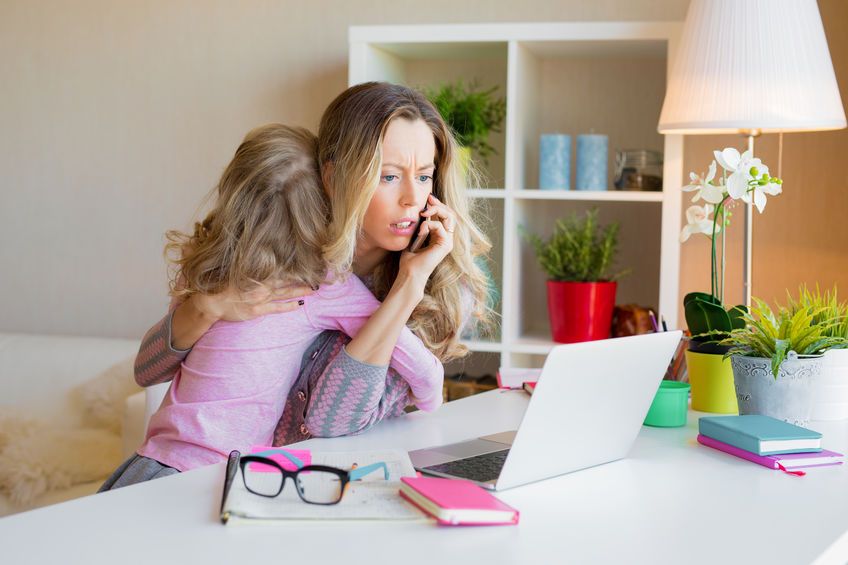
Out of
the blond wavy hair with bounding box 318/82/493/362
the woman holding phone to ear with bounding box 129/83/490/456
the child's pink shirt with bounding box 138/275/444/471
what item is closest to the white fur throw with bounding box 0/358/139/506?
the woman holding phone to ear with bounding box 129/83/490/456

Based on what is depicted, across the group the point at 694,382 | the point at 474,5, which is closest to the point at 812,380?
the point at 694,382

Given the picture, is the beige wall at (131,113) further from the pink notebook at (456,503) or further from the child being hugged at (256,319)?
the pink notebook at (456,503)

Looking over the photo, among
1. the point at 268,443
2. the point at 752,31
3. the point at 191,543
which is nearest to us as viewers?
the point at 191,543

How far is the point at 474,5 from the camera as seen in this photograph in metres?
3.03

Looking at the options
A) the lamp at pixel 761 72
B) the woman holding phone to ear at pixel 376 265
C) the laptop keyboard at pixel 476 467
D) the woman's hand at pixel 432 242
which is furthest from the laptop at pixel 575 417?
the lamp at pixel 761 72

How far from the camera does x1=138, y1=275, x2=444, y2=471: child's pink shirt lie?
158 centimetres

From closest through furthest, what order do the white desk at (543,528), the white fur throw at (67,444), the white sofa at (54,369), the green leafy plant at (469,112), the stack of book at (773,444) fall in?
the white desk at (543,528) → the stack of book at (773,444) → the white fur throw at (67,444) → the green leafy plant at (469,112) → the white sofa at (54,369)

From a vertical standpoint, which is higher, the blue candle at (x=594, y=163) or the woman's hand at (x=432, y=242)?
the blue candle at (x=594, y=163)

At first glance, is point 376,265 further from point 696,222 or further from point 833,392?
point 833,392

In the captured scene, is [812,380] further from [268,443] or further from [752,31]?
[752,31]

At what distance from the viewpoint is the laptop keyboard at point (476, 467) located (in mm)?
1216

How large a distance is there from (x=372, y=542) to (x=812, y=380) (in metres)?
0.85

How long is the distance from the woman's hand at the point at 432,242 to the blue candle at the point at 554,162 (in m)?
1.13

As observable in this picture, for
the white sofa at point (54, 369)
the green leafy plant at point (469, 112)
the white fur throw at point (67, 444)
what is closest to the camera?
the white fur throw at point (67, 444)
